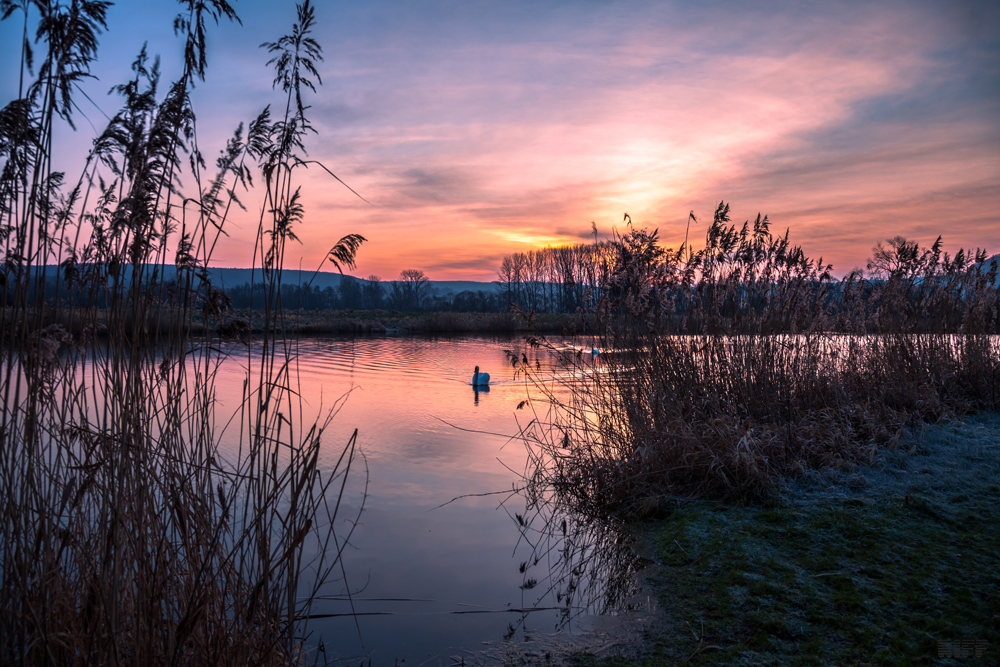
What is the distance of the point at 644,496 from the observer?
4445mm

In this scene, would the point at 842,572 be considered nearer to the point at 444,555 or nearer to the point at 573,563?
the point at 573,563

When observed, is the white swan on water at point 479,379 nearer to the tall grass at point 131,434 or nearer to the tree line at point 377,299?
the tall grass at point 131,434

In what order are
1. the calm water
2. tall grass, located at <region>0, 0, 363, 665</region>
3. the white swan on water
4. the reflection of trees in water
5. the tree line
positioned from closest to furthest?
tall grass, located at <region>0, 0, 363, 665</region>, the calm water, the reflection of trees in water, the white swan on water, the tree line

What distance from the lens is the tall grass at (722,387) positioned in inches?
176

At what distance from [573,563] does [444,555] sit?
0.95m

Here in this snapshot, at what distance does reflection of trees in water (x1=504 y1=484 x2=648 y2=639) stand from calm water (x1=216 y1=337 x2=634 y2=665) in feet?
0.04

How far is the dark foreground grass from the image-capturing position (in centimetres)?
234

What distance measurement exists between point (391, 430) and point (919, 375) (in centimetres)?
703

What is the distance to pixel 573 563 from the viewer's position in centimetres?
364

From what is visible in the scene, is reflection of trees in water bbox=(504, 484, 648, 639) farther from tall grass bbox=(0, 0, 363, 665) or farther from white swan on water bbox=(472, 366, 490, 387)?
white swan on water bbox=(472, 366, 490, 387)

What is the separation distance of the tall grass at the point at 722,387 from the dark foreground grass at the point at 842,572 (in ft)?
1.25

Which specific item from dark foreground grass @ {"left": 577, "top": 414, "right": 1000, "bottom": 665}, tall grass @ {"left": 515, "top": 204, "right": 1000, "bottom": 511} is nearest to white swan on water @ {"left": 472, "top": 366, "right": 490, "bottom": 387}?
tall grass @ {"left": 515, "top": 204, "right": 1000, "bottom": 511}

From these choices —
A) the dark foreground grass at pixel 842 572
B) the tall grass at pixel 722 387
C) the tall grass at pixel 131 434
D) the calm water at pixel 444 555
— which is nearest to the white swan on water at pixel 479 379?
the calm water at pixel 444 555

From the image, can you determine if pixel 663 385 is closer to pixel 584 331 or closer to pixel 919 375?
pixel 584 331
